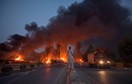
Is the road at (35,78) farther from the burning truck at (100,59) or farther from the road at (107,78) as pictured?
the burning truck at (100,59)

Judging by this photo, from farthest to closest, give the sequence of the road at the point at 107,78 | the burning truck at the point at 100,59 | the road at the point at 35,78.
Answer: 1. the burning truck at the point at 100,59
2. the road at the point at 35,78
3. the road at the point at 107,78

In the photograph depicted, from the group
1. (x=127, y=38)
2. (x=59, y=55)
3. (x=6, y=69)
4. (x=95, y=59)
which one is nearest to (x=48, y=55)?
(x=59, y=55)

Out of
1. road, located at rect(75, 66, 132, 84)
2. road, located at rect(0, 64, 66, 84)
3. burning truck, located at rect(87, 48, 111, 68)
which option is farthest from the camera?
burning truck, located at rect(87, 48, 111, 68)

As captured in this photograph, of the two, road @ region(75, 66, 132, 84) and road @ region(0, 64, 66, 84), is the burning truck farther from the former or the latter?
road @ region(0, 64, 66, 84)

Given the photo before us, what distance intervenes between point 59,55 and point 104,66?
467 feet

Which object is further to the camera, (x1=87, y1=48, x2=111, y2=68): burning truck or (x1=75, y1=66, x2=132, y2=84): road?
(x1=87, y1=48, x2=111, y2=68): burning truck

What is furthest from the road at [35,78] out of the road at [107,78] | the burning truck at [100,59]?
the burning truck at [100,59]

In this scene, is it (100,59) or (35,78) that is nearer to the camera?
(35,78)

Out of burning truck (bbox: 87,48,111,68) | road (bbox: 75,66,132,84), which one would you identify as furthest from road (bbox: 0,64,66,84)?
burning truck (bbox: 87,48,111,68)

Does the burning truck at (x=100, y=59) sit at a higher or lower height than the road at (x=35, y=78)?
higher

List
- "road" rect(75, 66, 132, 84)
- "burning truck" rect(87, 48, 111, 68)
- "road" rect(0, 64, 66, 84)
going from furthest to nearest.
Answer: "burning truck" rect(87, 48, 111, 68) < "road" rect(0, 64, 66, 84) < "road" rect(75, 66, 132, 84)

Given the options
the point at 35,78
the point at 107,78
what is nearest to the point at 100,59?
→ the point at 107,78

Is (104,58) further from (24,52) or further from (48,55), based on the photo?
(48,55)

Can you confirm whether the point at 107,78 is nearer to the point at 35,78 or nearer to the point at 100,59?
the point at 35,78
